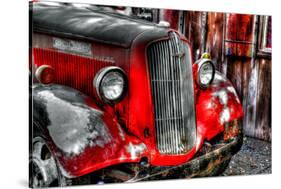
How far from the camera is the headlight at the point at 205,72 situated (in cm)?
492

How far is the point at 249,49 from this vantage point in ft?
17.6

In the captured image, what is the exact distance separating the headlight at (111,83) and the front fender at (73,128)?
0.13 m

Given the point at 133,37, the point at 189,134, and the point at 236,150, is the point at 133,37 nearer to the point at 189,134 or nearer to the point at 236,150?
the point at 189,134

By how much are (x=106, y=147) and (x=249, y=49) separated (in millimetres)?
2165

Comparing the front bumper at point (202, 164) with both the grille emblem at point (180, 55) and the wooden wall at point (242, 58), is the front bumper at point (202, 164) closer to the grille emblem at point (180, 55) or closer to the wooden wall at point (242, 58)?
the wooden wall at point (242, 58)

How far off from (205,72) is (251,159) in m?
1.23


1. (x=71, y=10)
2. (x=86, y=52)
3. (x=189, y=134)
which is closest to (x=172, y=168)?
(x=189, y=134)

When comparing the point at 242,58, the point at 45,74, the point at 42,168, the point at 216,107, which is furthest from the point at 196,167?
the point at 45,74

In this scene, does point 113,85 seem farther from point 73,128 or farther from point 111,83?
point 73,128

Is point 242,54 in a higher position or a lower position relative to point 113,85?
higher

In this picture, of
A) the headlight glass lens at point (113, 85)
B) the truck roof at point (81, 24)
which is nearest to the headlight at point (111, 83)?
the headlight glass lens at point (113, 85)

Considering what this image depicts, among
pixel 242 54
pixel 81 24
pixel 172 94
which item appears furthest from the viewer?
pixel 242 54

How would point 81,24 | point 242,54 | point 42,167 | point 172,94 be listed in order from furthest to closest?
point 242,54
point 172,94
point 81,24
point 42,167

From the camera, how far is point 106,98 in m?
4.20
